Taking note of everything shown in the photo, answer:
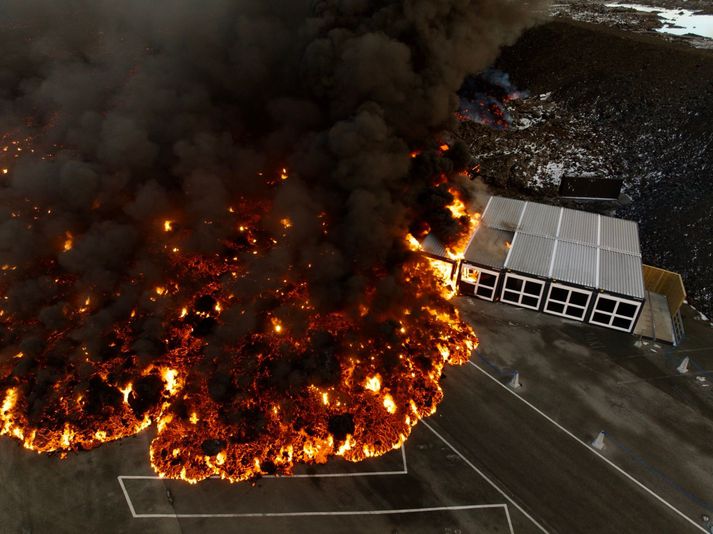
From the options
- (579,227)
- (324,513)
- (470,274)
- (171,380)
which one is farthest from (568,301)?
(171,380)

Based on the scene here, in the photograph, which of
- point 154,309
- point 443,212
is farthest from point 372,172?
point 154,309

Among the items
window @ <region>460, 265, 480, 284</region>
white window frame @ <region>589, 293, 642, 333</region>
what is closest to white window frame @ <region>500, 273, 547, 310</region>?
window @ <region>460, 265, 480, 284</region>

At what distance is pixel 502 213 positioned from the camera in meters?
26.2

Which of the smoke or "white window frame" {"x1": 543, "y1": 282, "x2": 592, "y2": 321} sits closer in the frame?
the smoke

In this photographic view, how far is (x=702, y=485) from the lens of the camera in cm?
1627

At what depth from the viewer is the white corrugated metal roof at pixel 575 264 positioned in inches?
866

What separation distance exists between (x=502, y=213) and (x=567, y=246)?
13.1ft

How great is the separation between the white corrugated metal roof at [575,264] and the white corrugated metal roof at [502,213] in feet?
8.81

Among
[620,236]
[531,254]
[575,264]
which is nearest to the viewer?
[575,264]

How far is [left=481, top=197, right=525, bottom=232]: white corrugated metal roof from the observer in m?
25.2

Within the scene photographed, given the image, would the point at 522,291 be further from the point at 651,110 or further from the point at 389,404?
the point at 651,110

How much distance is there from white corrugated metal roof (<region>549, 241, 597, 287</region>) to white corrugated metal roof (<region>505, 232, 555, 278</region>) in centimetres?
37

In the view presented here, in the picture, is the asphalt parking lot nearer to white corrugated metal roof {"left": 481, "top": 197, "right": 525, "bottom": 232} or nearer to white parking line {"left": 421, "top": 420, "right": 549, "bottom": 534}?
white parking line {"left": 421, "top": 420, "right": 549, "bottom": 534}

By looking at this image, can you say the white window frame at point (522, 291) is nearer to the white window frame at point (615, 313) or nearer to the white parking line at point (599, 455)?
the white window frame at point (615, 313)
